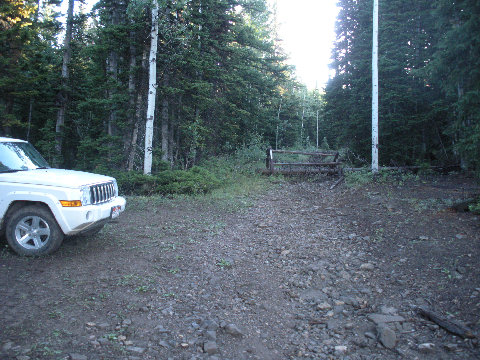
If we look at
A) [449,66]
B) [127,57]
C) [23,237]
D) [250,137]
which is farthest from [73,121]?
[449,66]

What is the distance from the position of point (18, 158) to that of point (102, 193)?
1653mm

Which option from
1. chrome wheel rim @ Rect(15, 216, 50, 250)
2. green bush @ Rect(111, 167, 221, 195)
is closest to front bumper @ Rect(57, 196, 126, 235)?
chrome wheel rim @ Rect(15, 216, 50, 250)

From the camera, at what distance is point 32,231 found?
558cm

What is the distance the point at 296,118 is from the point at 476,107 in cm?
2219

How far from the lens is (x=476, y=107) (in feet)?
30.6

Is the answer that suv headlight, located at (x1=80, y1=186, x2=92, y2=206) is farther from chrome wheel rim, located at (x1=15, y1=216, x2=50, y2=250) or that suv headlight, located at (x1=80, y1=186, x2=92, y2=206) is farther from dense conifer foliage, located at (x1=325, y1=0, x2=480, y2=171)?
dense conifer foliage, located at (x1=325, y1=0, x2=480, y2=171)

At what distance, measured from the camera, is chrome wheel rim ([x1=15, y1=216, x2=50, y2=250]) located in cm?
557

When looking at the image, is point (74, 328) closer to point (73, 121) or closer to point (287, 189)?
point (287, 189)

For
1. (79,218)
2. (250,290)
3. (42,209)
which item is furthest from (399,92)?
(42,209)

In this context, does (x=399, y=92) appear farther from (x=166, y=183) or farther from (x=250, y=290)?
(x=250, y=290)

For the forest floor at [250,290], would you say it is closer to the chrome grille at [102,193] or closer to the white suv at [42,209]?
the white suv at [42,209]

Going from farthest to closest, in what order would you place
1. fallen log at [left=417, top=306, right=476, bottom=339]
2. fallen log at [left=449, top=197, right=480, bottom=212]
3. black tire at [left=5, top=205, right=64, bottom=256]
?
1. fallen log at [left=449, top=197, right=480, bottom=212]
2. black tire at [left=5, top=205, right=64, bottom=256]
3. fallen log at [left=417, top=306, right=476, bottom=339]

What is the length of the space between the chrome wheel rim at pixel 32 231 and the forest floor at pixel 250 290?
10.5 inches

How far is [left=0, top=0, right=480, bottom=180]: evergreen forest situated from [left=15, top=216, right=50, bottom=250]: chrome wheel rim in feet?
29.6
